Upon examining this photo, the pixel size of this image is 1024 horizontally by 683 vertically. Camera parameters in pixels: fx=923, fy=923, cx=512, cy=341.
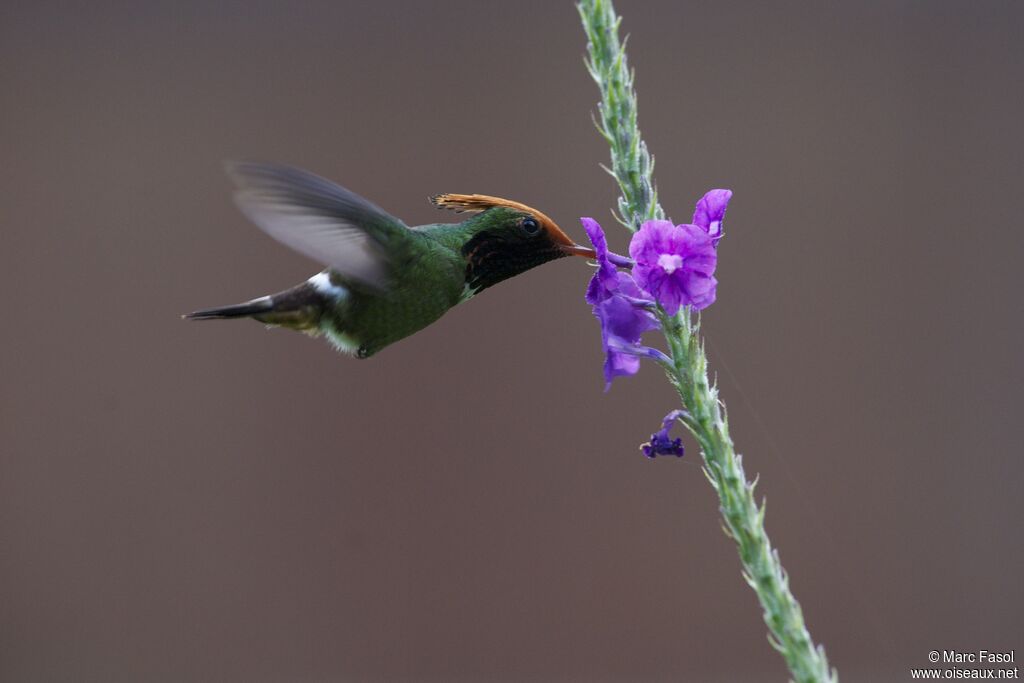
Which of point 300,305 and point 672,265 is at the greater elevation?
point 300,305

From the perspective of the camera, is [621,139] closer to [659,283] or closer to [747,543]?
[659,283]

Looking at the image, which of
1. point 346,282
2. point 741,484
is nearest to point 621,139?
point 741,484

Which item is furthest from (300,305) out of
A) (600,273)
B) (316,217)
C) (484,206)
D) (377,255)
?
(600,273)

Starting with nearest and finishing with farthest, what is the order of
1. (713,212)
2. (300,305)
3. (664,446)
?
(713,212) < (664,446) < (300,305)

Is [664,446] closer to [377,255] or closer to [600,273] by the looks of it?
[600,273]

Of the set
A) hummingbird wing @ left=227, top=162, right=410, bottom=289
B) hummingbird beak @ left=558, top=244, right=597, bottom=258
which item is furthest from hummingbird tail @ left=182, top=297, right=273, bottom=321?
hummingbird beak @ left=558, top=244, right=597, bottom=258

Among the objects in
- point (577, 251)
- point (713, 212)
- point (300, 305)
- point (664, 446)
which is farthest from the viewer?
point (300, 305)

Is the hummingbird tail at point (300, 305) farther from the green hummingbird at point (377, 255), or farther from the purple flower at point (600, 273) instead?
the purple flower at point (600, 273)

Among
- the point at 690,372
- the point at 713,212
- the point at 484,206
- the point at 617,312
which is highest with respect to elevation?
the point at 484,206
